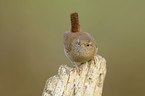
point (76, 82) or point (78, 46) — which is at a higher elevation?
point (78, 46)

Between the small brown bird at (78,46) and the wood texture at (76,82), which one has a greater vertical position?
the small brown bird at (78,46)

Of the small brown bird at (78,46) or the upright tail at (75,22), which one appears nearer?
the small brown bird at (78,46)

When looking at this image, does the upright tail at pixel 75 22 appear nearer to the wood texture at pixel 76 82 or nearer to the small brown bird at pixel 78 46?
the small brown bird at pixel 78 46

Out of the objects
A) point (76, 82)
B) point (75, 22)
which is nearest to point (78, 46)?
point (75, 22)

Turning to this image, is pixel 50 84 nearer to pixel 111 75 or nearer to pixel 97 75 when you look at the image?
pixel 97 75

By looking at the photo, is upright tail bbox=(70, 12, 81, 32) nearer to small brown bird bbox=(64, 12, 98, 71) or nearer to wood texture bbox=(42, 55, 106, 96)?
small brown bird bbox=(64, 12, 98, 71)

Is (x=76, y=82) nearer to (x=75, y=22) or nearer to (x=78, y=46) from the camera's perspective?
(x=78, y=46)

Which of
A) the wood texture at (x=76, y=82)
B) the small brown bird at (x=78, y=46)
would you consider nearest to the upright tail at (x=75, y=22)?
the small brown bird at (x=78, y=46)

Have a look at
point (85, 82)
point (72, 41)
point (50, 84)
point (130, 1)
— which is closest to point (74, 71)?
point (85, 82)

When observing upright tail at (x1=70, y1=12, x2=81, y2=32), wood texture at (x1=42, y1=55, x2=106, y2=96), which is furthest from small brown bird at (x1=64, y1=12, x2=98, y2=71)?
wood texture at (x1=42, y1=55, x2=106, y2=96)
